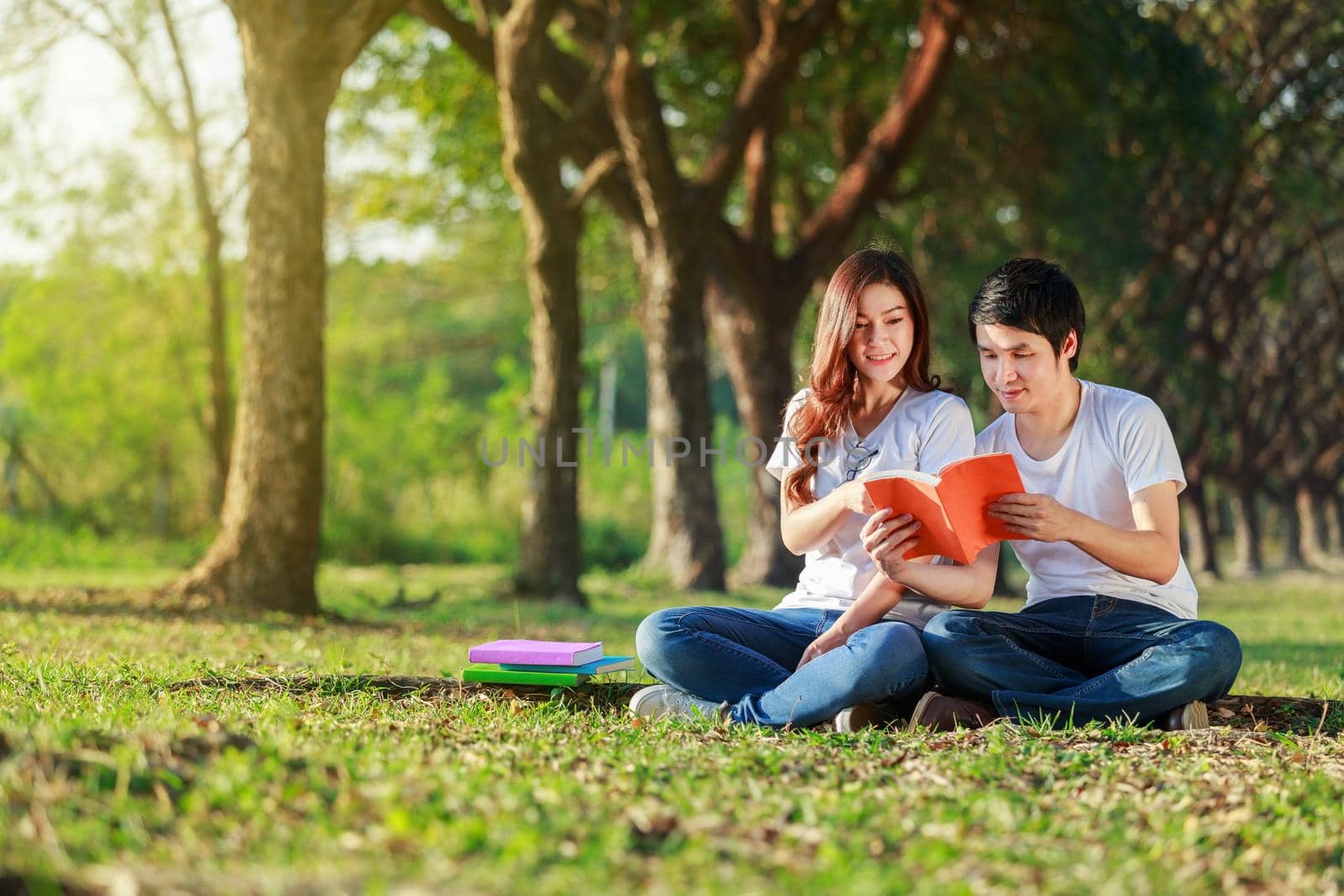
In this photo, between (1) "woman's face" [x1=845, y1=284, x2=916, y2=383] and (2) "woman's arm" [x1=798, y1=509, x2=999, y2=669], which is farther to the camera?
(1) "woman's face" [x1=845, y1=284, x2=916, y2=383]

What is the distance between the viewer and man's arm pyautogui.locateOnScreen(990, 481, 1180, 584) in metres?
3.79

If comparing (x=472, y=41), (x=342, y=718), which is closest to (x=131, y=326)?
(x=472, y=41)

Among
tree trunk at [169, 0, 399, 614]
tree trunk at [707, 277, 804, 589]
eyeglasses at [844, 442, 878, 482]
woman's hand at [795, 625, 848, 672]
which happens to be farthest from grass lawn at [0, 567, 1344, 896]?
tree trunk at [707, 277, 804, 589]

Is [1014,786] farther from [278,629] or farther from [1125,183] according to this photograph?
[1125,183]

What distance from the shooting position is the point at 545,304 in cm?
959

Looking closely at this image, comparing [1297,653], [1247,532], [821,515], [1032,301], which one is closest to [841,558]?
[821,515]

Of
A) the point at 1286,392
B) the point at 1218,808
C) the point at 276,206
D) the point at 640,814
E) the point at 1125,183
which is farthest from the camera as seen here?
the point at 1286,392

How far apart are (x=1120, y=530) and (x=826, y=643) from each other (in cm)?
95

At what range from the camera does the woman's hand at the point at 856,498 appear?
3.95m

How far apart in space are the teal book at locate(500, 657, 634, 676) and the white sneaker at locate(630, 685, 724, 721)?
16cm

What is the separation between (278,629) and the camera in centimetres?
695

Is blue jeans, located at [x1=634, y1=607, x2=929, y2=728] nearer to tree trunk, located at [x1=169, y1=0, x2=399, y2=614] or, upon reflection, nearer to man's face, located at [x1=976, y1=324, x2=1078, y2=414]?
man's face, located at [x1=976, y1=324, x2=1078, y2=414]

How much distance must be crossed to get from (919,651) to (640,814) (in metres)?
1.68

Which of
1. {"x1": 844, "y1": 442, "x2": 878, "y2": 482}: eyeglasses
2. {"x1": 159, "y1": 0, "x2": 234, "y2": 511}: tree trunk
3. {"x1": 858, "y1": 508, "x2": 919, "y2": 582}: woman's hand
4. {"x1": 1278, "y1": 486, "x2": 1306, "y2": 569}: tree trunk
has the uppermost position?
{"x1": 159, "y1": 0, "x2": 234, "y2": 511}: tree trunk
